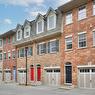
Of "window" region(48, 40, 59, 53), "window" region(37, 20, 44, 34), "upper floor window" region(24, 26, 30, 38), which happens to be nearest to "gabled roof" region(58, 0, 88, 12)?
"window" region(48, 40, 59, 53)

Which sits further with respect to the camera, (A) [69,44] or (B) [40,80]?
(B) [40,80]

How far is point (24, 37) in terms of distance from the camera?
4169cm

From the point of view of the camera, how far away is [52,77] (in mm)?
34312

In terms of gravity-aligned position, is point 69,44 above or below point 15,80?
above

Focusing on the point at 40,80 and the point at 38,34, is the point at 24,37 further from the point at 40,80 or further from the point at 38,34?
the point at 40,80

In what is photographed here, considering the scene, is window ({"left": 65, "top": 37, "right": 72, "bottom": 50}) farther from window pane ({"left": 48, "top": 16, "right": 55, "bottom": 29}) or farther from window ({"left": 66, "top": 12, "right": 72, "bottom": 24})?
window pane ({"left": 48, "top": 16, "right": 55, "bottom": 29})

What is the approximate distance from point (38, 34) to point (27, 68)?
6.12 metres

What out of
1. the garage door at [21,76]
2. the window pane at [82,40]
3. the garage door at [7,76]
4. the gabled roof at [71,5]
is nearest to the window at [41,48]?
the garage door at [21,76]

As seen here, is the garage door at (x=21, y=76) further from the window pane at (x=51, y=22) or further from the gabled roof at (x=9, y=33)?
the window pane at (x=51, y=22)

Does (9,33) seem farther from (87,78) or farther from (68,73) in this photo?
(87,78)

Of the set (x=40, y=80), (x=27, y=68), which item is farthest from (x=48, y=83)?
(x=27, y=68)

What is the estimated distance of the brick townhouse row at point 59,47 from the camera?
28.0 metres

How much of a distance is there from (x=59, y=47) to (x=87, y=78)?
251 inches

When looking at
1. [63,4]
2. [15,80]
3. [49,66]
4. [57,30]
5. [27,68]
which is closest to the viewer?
[63,4]
